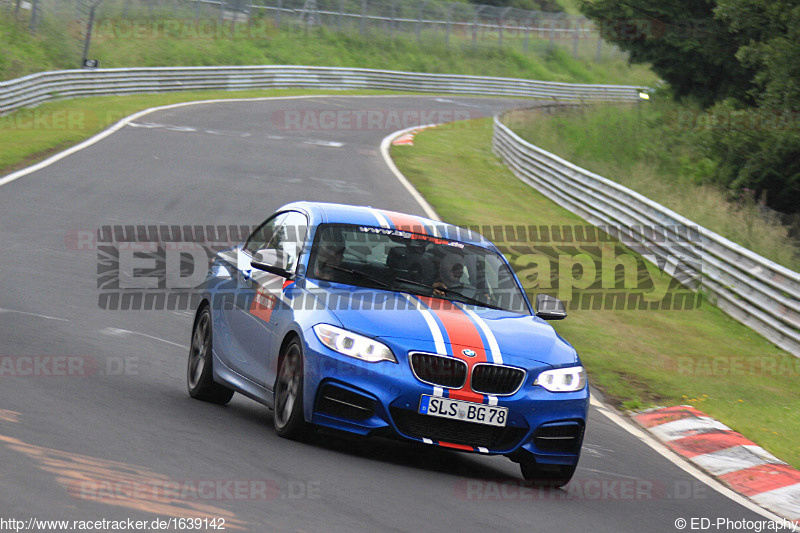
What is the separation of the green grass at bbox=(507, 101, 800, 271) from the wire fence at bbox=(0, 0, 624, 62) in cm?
770

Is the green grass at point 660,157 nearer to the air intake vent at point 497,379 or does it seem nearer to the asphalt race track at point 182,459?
the asphalt race track at point 182,459

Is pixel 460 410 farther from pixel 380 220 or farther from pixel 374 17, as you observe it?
pixel 374 17

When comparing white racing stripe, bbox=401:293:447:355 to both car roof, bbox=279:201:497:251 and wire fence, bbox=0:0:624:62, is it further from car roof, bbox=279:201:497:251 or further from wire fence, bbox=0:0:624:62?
wire fence, bbox=0:0:624:62

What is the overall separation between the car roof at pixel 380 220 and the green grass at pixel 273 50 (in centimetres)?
3149

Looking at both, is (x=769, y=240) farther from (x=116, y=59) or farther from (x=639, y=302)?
(x=116, y=59)

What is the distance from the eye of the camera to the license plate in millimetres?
7078

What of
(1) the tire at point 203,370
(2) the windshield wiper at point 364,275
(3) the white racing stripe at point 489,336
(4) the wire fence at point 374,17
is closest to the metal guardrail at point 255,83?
(4) the wire fence at point 374,17

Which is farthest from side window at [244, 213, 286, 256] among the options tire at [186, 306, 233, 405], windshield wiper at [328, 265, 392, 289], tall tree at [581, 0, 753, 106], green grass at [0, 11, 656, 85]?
green grass at [0, 11, 656, 85]

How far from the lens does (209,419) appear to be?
8109 mm

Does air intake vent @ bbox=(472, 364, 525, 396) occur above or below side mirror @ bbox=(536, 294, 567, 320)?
below

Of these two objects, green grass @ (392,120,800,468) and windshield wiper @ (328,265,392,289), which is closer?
windshield wiper @ (328,265,392,289)

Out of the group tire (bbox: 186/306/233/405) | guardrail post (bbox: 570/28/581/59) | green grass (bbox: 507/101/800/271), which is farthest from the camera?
guardrail post (bbox: 570/28/581/59)

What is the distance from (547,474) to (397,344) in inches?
54.3

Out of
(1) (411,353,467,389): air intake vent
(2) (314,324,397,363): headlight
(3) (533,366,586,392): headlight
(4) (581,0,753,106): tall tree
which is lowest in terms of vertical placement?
(3) (533,366,586,392): headlight
